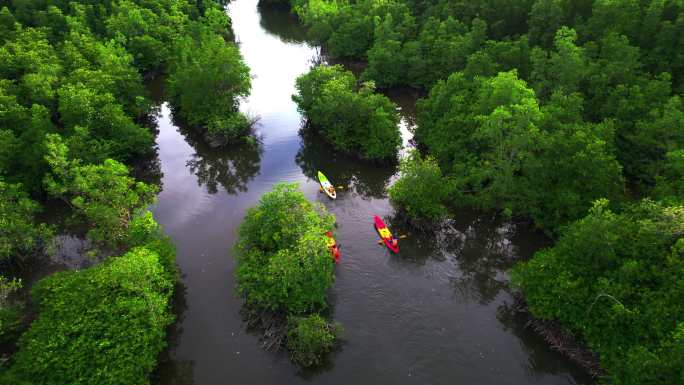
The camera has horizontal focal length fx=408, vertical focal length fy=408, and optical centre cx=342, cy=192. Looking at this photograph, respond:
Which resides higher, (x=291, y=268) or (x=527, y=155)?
(x=527, y=155)

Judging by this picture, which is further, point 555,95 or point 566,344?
point 555,95

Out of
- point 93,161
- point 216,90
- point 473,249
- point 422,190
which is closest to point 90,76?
point 93,161

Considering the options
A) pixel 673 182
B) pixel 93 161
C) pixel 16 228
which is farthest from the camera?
pixel 93 161

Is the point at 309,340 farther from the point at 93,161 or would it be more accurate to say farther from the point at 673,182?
the point at 673,182

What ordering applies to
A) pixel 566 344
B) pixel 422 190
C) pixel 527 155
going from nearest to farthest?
pixel 566 344
pixel 527 155
pixel 422 190

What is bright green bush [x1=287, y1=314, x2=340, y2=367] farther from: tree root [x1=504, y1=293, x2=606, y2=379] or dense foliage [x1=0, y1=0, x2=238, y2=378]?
tree root [x1=504, y1=293, x2=606, y2=379]

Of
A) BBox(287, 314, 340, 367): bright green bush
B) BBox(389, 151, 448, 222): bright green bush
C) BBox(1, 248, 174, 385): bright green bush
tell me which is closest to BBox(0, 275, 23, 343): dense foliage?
BBox(1, 248, 174, 385): bright green bush

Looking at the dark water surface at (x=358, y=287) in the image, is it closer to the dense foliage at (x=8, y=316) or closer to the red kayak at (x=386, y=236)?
the red kayak at (x=386, y=236)
